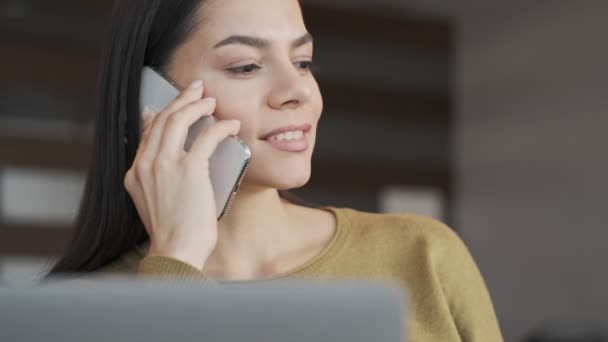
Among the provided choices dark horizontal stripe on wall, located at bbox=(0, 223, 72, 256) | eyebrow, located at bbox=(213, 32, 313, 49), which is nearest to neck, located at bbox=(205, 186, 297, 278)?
eyebrow, located at bbox=(213, 32, 313, 49)

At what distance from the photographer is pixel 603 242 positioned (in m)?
5.06

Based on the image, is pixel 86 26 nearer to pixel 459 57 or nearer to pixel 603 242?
pixel 459 57

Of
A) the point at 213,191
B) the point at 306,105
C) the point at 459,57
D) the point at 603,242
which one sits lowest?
the point at 603,242

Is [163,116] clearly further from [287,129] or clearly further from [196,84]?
[287,129]

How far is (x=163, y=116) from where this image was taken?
1517 mm

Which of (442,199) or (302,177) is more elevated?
(302,177)

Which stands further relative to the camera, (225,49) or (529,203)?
(529,203)

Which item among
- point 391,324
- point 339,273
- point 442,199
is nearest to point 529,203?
point 442,199

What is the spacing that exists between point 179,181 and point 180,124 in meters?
0.11

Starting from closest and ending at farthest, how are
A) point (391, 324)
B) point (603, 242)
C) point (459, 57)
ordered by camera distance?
point (391, 324), point (603, 242), point (459, 57)

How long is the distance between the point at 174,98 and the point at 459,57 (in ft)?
14.7

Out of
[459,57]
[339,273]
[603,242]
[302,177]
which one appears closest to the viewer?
[302,177]

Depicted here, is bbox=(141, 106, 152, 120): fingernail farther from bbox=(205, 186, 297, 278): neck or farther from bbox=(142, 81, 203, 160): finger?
bbox=(205, 186, 297, 278): neck

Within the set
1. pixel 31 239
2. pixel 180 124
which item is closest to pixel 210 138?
pixel 180 124
